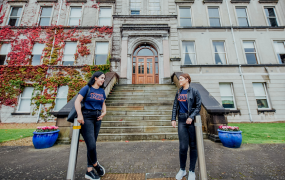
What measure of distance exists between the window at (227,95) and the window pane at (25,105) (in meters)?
16.3

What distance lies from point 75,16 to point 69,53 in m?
4.14

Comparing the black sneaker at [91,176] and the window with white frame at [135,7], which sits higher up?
the window with white frame at [135,7]

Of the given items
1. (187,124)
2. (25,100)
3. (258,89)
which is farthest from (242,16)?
(25,100)

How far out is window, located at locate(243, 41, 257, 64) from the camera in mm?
11453

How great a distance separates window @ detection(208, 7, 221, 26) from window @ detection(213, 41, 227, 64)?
213cm

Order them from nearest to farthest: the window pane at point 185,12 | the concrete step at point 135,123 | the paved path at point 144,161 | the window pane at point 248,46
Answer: the paved path at point 144,161 < the concrete step at point 135,123 < the window pane at point 248,46 < the window pane at point 185,12

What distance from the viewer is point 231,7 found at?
12.7 metres

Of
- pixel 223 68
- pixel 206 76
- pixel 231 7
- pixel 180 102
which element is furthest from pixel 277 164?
pixel 231 7

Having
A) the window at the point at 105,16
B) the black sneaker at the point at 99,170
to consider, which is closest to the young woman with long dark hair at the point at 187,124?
the black sneaker at the point at 99,170

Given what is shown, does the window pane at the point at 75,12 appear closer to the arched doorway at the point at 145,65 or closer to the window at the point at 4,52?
the window at the point at 4,52

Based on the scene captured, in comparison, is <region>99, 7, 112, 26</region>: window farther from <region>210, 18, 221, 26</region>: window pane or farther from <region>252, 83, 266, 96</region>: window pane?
<region>252, 83, 266, 96</region>: window pane

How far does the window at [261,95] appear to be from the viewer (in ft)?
34.1

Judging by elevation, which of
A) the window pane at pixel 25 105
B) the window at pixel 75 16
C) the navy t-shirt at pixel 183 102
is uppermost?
the window at pixel 75 16

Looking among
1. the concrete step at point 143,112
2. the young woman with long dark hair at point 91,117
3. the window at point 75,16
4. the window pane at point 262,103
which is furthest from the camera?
the window at point 75,16
